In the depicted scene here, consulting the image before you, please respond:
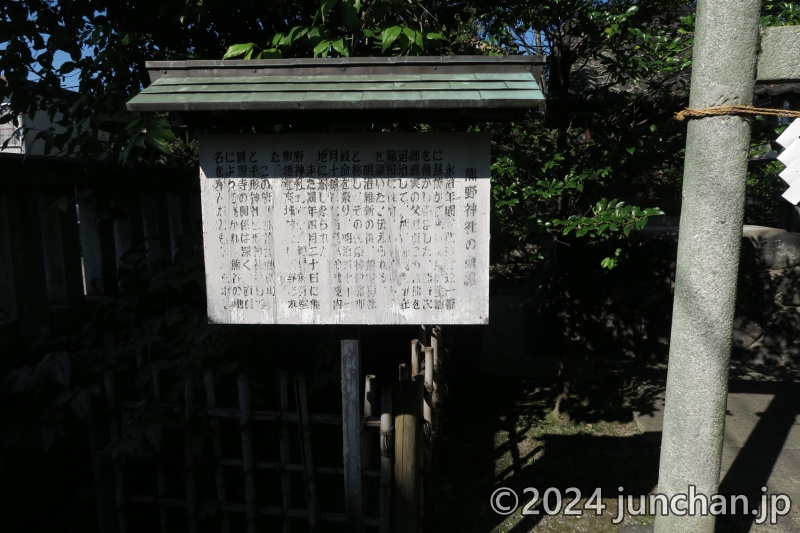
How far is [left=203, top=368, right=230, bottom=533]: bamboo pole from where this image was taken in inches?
123

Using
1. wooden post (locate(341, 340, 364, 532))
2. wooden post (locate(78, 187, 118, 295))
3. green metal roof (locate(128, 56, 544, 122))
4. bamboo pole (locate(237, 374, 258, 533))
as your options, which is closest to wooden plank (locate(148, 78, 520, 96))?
green metal roof (locate(128, 56, 544, 122))

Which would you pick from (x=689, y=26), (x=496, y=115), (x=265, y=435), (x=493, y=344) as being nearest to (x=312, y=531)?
(x=265, y=435)

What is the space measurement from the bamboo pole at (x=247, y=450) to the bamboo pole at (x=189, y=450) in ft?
0.95

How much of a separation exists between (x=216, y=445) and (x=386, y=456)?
98 cm

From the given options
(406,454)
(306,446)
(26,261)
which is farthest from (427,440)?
(26,261)

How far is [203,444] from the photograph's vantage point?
309 centimetres

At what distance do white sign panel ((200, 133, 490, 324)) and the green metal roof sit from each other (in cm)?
20

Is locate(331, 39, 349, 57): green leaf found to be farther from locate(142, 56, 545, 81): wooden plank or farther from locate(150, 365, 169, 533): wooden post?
locate(150, 365, 169, 533): wooden post

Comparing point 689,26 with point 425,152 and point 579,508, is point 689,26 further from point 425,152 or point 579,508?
point 579,508

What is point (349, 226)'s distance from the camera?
2516mm

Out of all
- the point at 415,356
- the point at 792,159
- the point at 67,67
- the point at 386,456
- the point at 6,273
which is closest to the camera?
the point at 792,159

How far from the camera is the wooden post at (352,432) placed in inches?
108

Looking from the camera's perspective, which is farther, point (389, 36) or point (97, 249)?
point (97, 249)

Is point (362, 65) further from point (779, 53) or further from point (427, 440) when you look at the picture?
point (427, 440)
